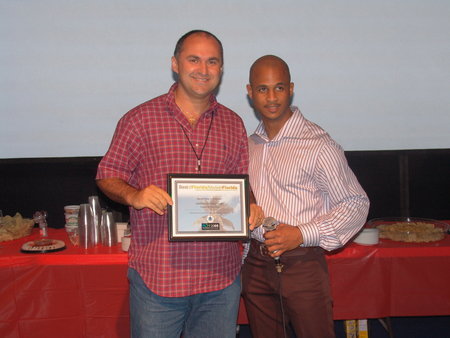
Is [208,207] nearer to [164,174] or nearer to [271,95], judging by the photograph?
[164,174]

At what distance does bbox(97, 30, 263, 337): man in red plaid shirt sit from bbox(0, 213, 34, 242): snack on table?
153 centimetres

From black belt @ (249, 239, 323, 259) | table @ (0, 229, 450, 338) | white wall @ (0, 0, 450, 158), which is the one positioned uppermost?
white wall @ (0, 0, 450, 158)

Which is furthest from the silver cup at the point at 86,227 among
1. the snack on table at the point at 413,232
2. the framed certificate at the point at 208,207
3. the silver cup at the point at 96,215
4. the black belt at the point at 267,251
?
the snack on table at the point at 413,232

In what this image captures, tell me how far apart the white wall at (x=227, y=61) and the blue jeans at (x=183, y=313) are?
1764mm

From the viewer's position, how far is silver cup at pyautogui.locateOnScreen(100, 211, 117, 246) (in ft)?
9.45

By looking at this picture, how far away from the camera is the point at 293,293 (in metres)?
2.06

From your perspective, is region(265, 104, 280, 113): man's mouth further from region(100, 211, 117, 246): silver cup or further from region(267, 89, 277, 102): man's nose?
region(100, 211, 117, 246): silver cup

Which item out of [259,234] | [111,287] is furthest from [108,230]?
[259,234]

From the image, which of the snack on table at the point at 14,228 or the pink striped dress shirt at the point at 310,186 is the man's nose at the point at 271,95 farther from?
the snack on table at the point at 14,228

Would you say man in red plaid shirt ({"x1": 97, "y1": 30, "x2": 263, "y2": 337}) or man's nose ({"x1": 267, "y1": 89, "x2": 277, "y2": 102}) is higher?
man's nose ({"x1": 267, "y1": 89, "x2": 277, "y2": 102})

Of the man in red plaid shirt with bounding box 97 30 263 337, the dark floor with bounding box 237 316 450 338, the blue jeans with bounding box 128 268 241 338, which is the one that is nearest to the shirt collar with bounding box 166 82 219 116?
the man in red plaid shirt with bounding box 97 30 263 337

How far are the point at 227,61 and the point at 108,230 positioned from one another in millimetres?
1445

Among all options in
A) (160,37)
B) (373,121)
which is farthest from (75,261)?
(373,121)

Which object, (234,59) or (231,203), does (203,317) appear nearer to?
(231,203)
